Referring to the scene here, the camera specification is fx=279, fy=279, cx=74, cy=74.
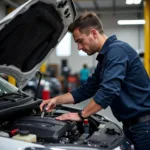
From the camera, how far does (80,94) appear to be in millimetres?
2832

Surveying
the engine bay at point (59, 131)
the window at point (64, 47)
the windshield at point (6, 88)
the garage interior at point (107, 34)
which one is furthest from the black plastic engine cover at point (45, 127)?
the window at point (64, 47)

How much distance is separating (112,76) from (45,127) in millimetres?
666

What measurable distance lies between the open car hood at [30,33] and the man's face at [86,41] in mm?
368

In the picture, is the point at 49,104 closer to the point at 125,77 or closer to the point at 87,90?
the point at 87,90

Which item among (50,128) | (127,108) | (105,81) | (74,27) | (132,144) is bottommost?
(132,144)

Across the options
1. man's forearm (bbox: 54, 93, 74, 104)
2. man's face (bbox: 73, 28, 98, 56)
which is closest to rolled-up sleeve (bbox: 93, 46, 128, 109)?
man's face (bbox: 73, 28, 98, 56)

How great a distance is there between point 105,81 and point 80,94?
77 cm

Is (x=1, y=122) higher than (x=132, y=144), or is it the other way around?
(x=1, y=122)

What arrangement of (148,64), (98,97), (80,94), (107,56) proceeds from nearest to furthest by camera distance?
(98,97) < (107,56) < (80,94) < (148,64)

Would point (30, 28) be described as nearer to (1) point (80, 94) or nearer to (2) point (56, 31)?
(2) point (56, 31)

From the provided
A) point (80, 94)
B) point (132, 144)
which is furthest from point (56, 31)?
point (132, 144)

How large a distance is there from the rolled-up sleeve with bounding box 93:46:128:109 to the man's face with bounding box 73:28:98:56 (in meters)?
0.18

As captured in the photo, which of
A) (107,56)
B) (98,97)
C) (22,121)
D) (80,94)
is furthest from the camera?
(80,94)

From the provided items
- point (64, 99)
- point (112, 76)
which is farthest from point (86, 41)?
point (64, 99)
